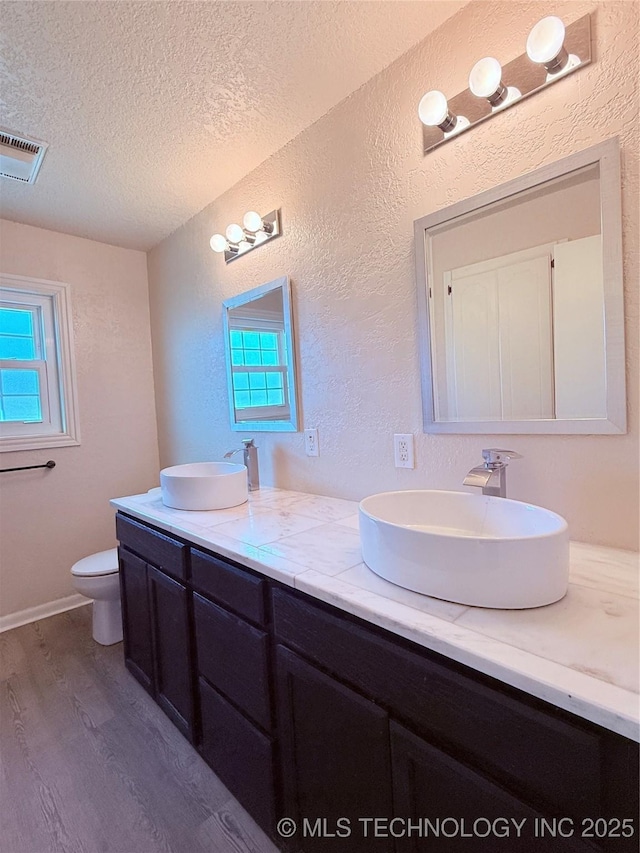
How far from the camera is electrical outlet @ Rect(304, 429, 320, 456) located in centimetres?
175

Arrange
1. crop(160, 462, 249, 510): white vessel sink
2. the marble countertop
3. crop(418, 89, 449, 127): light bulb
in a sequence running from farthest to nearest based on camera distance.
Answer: crop(160, 462, 249, 510): white vessel sink < crop(418, 89, 449, 127): light bulb < the marble countertop

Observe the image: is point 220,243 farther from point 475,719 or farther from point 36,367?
point 475,719

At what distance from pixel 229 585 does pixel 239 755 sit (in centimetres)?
53

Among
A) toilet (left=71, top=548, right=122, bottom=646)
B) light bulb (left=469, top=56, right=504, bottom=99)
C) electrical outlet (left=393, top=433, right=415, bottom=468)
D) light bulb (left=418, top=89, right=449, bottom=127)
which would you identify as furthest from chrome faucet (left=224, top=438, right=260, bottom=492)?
light bulb (left=469, top=56, right=504, bottom=99)

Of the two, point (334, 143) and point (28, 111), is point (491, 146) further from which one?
point (28, 111)

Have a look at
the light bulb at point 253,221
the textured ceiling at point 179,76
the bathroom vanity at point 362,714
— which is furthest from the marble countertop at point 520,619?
the textured ceiling at point 179,76

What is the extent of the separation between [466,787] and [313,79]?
1993 mm

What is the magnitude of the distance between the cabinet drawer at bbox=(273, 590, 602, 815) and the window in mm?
2338

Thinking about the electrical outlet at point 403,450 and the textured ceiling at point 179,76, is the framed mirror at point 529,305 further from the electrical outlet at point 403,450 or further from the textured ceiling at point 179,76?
the textured ceiling at point 179,76

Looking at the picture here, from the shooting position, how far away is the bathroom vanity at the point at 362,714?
1.83 feet

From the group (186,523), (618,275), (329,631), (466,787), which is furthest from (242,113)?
(466,787)

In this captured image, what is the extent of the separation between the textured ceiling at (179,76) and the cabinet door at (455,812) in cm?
186

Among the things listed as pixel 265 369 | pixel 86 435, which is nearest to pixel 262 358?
pixel 265 369

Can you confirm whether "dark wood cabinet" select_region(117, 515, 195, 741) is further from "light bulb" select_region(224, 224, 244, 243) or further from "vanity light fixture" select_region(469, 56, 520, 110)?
"vanity light fixture" select_region(469, 56, 520, 110)
